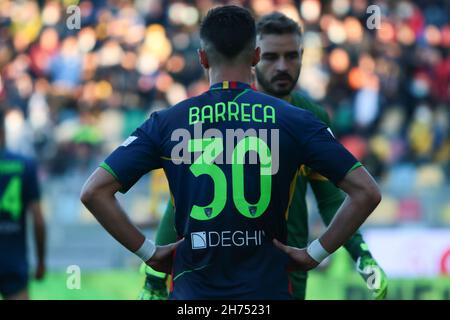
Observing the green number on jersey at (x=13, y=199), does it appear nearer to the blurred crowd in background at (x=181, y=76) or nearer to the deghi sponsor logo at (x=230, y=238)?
the deghi sponsor logo at (x=230, y=238)

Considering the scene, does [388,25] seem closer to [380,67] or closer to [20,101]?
[380,67]

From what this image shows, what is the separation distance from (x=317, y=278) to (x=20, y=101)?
28.0ft

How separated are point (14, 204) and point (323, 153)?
4.77m

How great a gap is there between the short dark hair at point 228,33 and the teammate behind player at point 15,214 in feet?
14.4

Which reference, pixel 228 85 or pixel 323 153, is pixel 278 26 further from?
pixel 323 153

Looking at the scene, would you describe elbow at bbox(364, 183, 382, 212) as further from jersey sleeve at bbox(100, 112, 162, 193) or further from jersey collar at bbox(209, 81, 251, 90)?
jersey sleeve at bbox(100, 112, 162, 193)

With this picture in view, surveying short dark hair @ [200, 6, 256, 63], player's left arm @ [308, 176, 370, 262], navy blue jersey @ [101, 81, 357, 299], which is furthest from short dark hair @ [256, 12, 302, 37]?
navy blue jersey @ [101, 81, 357, 299]

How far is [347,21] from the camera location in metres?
19.5

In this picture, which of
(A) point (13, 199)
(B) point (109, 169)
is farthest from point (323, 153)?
(A) point (13, 199)

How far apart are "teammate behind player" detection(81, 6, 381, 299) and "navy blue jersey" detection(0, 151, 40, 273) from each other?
4.24 metres

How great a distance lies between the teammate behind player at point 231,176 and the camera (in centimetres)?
483

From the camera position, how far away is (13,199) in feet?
29.5

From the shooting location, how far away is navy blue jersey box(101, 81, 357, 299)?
483cm

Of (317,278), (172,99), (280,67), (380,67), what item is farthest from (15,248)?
(380,67)
